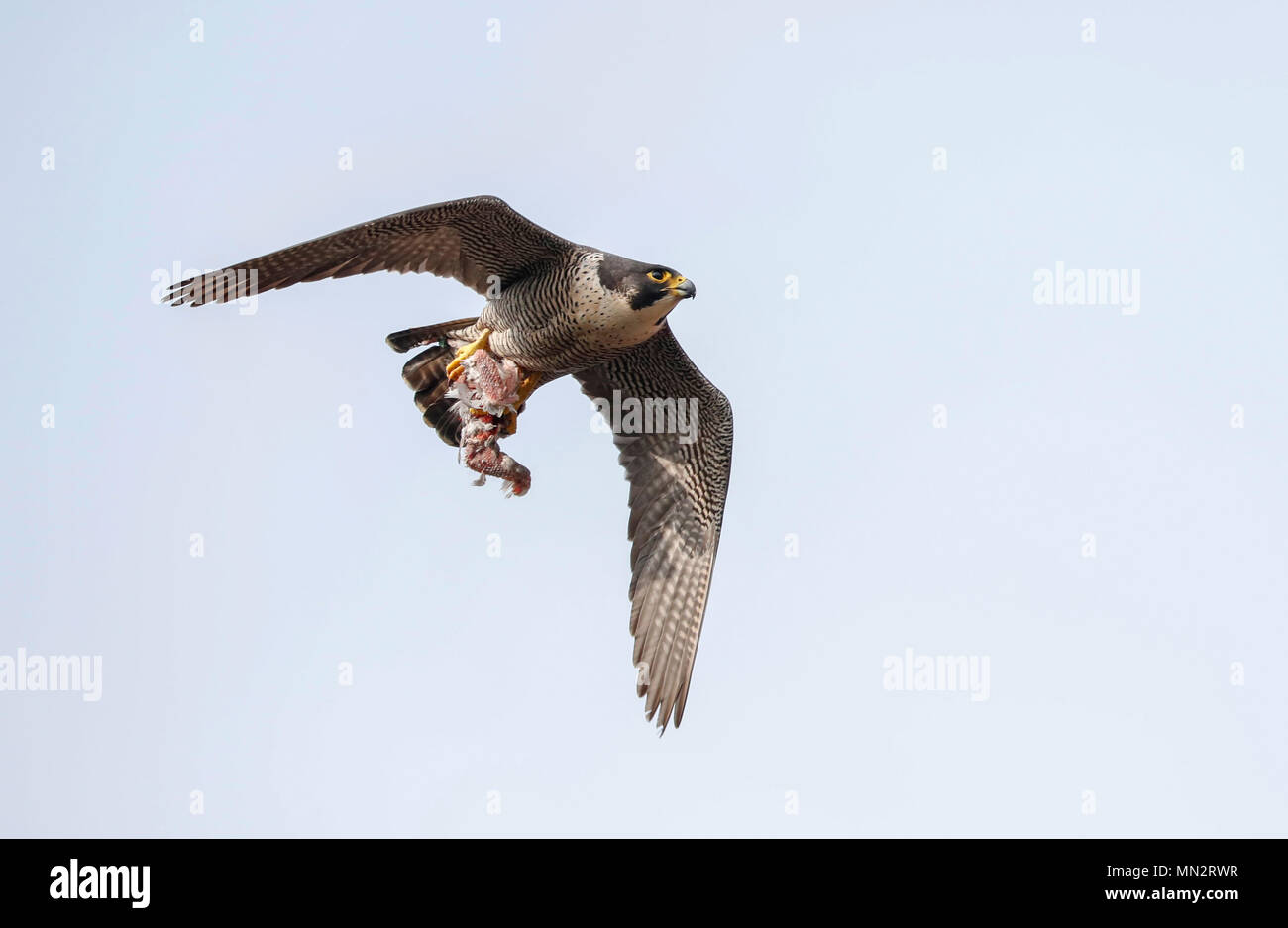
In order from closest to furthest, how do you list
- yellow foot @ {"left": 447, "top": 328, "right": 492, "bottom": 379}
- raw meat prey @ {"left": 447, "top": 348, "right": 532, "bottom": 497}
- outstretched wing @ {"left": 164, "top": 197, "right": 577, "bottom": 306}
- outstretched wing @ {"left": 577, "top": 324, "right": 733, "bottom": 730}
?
outstretched wing @ {"left": 164, "top": 197, "right": 577, "bottom": 306}, raw meat prey @ {"left": 447, "top": 348, "right": 532, "bottom": 497}, yellow foot @ {"left": 447, "top": 328, "right": 492, "bottom": 379}, outstretched wing @ {"left": 577, "top": 324, "right": 733, "bottom": 730}

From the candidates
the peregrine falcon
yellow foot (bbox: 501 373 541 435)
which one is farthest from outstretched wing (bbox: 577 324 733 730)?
yellow foot (bbox: 501 373 541 435)

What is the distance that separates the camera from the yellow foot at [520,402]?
12.8 meters

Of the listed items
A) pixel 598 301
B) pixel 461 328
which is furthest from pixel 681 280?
pixel 461 328

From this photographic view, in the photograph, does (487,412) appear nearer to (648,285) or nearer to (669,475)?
(648,285)

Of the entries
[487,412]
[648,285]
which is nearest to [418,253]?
[487,412]

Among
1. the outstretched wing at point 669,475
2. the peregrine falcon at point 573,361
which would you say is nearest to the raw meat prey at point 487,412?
the peregrine falcon at point 573,361

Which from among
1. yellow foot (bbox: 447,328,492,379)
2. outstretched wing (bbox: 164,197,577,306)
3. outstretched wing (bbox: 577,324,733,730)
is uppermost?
outstretched wing (bbox: 164,197,577,306)

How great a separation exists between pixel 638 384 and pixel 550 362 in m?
1.60

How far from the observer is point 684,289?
1167 centimetres

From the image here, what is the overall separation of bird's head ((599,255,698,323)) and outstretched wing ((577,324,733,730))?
1.60 metres

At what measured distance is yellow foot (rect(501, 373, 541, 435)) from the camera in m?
12.8

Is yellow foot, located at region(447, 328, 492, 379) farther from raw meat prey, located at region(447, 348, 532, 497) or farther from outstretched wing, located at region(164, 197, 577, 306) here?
outstretched wing, located at region(164, 197, 577, 306)

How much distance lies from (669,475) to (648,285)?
10.1 ft
